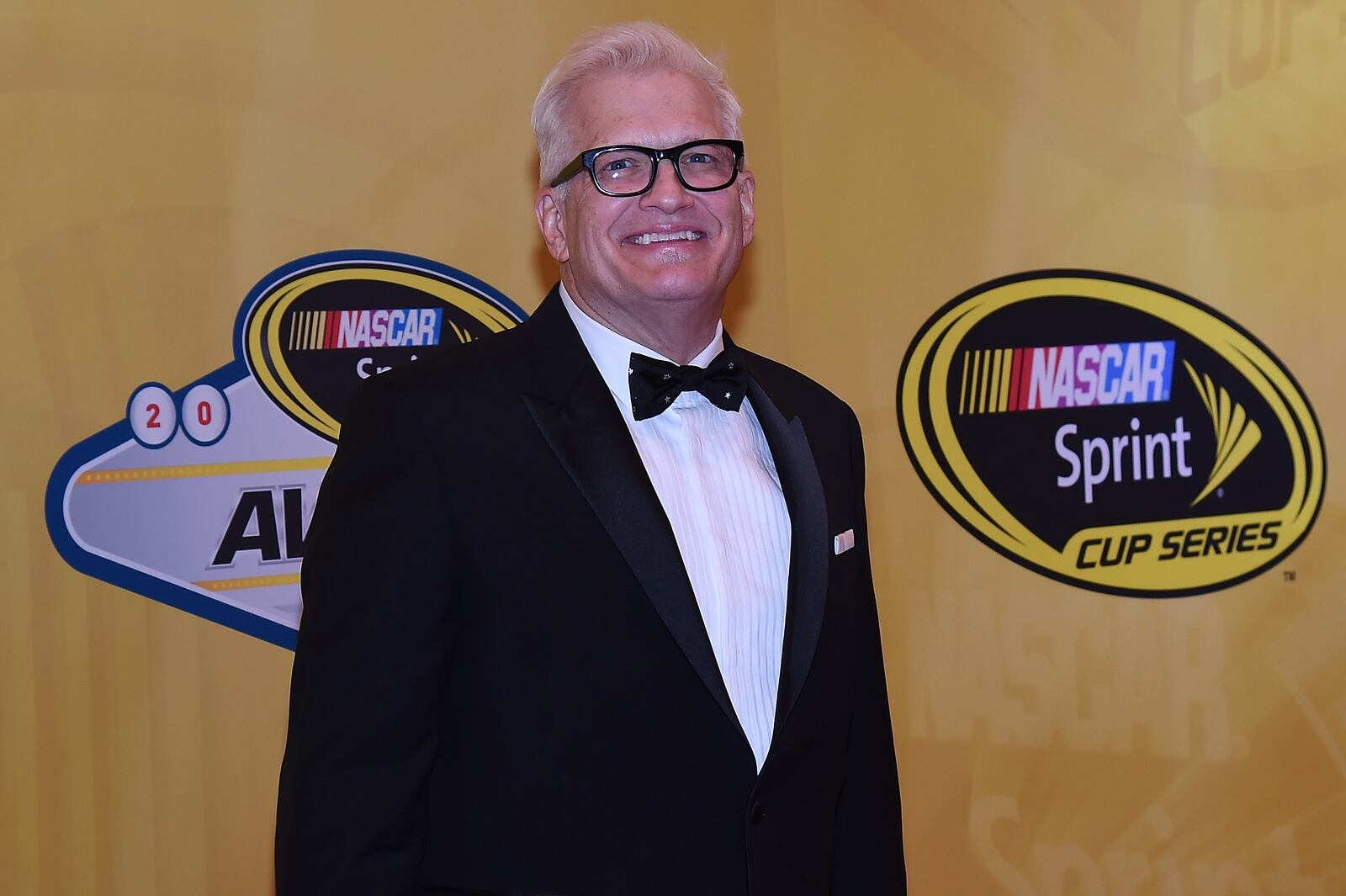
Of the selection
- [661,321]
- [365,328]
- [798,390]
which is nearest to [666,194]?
[661,321]

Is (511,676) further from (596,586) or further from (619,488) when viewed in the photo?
(619,488)

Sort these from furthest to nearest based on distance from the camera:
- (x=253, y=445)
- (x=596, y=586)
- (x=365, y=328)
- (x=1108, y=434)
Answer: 1. (x=1108, y=434)
2. (x=365, y=328)
3. (x=253, y=445)
4. (x=596, y=586)

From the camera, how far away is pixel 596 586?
1569 millimetres

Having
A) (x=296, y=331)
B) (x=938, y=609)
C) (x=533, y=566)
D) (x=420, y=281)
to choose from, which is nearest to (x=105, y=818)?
(x=296, y=331)

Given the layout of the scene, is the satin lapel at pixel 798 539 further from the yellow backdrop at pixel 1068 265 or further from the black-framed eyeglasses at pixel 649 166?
the yellow backdrop at pixel 1068 265

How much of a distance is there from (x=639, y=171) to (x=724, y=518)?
0.53 m

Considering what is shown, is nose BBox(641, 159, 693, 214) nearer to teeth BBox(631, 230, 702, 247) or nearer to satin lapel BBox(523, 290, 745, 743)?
teeth BBox(631, 230, 702, 247)

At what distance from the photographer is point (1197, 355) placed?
10.6ft

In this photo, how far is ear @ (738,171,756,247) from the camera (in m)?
Result: 1.95

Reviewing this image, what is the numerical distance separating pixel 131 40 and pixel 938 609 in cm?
241

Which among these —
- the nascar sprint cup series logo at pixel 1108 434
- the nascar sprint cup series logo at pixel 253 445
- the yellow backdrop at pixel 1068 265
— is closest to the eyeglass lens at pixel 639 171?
the nascar sprint cup series logo at pixel 253 445

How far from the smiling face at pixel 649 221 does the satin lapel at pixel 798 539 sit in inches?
8.4

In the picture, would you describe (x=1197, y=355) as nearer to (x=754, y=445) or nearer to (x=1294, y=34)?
(x=1294, y=34)

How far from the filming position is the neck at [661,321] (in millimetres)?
1782
